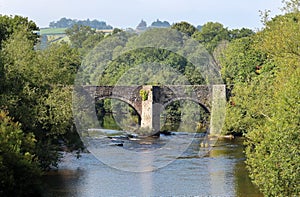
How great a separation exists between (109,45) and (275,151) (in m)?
54.4

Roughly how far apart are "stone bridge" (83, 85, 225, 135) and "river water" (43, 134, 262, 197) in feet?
32.7

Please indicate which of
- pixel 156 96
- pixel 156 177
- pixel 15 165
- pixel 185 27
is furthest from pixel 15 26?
pixel 185 27

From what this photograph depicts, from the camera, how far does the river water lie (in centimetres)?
2664

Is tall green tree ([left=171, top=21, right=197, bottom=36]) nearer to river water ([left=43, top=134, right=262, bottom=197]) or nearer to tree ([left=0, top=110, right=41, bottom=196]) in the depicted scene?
river water ([left=43, top=134, right=262, bottom=197])

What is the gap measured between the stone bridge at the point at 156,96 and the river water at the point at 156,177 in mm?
9967

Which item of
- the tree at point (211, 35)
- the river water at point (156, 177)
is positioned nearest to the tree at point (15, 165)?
the river water at point (156, 177)

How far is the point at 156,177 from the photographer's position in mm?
29906

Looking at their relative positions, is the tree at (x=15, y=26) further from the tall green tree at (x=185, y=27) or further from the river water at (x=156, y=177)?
the tall green tree at (x=185, y=27)

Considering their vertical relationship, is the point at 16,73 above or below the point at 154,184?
above

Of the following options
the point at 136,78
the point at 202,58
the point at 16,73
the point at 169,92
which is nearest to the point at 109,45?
the point at 202,58

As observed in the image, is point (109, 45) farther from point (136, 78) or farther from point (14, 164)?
point (14, 164)

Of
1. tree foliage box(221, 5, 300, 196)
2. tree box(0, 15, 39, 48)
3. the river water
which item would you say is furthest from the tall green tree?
tree foliage box(221, 5, 300, 196)

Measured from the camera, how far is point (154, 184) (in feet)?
93.1

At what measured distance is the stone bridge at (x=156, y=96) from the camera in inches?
1821
